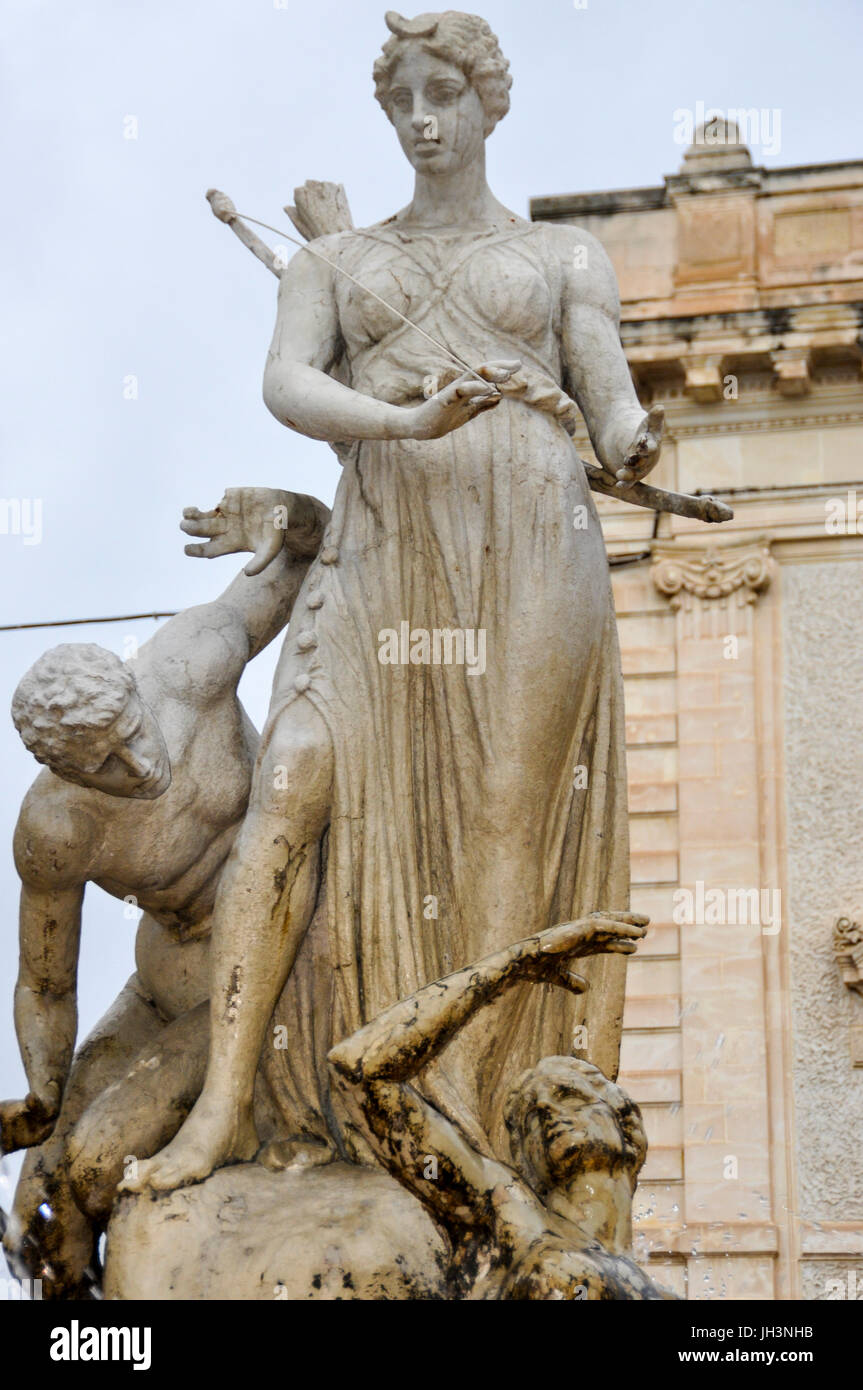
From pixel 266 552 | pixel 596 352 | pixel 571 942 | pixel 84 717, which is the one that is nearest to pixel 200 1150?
pixel 84 717

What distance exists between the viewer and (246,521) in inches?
233

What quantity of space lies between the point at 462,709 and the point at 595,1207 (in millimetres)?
1360

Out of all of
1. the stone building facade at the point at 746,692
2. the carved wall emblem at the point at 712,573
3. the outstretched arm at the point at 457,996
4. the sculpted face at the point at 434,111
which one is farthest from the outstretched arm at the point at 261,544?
the carved wall emblem at the point at 712,573

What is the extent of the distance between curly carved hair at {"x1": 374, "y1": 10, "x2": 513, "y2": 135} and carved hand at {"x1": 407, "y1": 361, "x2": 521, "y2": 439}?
917mm

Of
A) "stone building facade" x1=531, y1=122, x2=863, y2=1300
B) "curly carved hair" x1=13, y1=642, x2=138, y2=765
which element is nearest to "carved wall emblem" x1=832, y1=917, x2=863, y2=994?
"stone building facade" x1=531, y1=122, x2=863, y2=1300

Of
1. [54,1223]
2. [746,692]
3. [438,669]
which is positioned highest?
[746,692]

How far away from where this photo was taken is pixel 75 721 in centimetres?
523

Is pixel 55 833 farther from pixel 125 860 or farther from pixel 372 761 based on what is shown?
pixel 372 761

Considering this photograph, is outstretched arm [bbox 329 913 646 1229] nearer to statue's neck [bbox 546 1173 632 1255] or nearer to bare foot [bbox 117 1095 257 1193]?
statue's neck [bbox 546 1173 632 1255]

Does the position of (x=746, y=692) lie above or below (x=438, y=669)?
above

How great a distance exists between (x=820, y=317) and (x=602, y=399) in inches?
443

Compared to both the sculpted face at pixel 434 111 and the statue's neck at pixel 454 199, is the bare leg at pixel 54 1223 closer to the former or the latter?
the statue's neck at pixel 454 199
